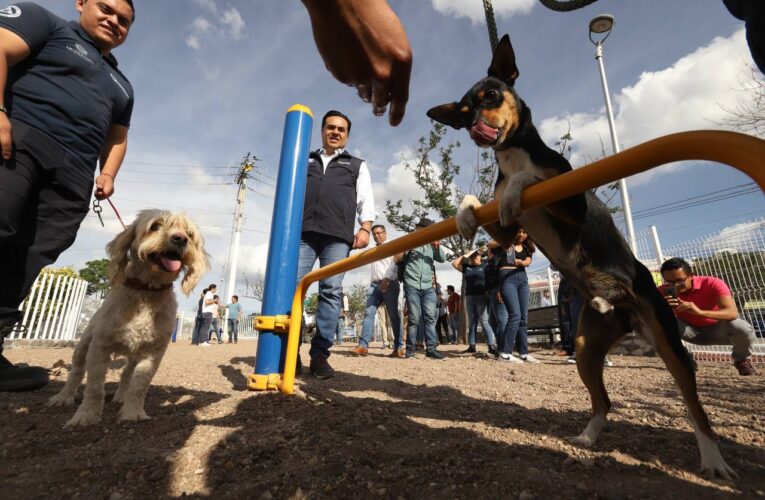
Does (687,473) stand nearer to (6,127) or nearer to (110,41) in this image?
(6,127)

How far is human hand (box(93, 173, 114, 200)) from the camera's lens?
104 inches

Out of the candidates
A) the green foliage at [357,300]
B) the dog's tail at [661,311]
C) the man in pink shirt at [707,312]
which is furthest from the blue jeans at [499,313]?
the green foliage at [357,300]

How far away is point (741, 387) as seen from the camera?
3.59 metres

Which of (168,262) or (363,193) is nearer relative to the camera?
(168,262)

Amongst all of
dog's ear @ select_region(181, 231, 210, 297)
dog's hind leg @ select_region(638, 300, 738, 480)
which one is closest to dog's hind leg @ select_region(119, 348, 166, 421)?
dog's ear @ select_region(181, 231, 210, 297)

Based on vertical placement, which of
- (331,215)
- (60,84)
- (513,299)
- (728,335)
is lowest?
(728,335)

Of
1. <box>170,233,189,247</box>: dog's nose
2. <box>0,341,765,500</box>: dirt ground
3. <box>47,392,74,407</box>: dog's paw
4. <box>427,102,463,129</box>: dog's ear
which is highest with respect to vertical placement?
<box>427,102,463,129</box>: dog's ear

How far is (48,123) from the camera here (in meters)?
2.18

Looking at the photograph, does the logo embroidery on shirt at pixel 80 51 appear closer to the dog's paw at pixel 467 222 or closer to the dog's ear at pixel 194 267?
the dog's ear at pixel 194 267

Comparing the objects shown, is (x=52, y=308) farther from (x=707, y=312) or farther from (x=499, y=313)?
(x=707, y=312)

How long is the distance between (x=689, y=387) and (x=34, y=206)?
3800 mm

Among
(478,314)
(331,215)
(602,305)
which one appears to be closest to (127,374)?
(331,215)

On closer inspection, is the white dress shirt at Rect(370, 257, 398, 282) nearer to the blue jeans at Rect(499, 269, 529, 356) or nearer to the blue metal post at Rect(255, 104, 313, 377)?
the blue jeans at Rect(499, 269, 529, 356)

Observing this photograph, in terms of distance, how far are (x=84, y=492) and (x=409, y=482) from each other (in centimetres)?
115
